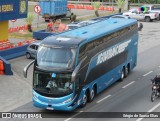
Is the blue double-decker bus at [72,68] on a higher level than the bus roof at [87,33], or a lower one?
lower

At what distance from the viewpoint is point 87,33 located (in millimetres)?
21484

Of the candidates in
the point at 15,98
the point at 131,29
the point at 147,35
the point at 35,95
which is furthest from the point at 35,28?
the point at 35,95

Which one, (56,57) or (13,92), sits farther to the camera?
(13,92)

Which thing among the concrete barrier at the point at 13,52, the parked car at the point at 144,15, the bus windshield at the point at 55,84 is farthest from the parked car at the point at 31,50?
the parked car at the point at 144,15

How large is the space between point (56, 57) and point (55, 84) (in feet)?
3.99

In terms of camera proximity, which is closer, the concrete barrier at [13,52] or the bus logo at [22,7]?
the concrete barrier at [13,52]

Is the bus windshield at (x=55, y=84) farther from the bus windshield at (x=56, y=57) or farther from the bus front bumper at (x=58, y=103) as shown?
the bus windshield at (x=56, y=57)

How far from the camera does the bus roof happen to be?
1945 cm

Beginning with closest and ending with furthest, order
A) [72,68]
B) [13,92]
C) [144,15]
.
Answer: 1. [72,68]
2. [13,92]
3. [144,15]

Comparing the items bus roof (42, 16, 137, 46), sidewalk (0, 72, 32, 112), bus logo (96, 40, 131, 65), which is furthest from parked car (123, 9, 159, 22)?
sidewalk (0, 72, 32, 112)

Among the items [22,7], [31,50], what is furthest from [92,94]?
[22,7]

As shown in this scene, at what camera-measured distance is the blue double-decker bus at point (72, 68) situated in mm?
18625

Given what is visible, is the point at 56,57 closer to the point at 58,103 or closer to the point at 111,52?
the point at 58,103

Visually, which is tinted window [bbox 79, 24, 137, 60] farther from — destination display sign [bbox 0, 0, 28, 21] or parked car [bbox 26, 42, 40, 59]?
destination display sign [bbox 0, 0, 28, 21]
